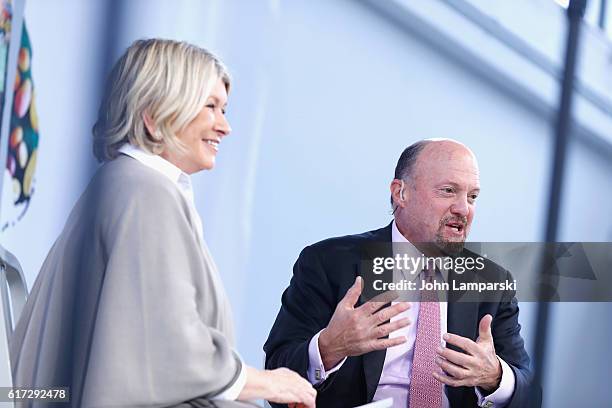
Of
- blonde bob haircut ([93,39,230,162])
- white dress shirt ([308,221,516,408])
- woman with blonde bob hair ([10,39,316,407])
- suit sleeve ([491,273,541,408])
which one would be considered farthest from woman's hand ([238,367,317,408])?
suit sleeve ([491,273,541,408])

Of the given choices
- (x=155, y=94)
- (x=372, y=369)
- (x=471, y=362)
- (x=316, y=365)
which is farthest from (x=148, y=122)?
(x=471, y=362)

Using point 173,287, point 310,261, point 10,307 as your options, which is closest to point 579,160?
point 310,261

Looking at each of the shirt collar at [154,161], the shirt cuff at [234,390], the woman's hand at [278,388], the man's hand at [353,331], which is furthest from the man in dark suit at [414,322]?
the shirt collar at [154,161]

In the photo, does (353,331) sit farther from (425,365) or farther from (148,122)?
(148,122)

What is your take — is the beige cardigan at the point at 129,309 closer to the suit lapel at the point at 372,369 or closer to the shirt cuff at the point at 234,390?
the shirt cuff at the point at 234,390

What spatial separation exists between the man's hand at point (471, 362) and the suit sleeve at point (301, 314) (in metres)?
0.31

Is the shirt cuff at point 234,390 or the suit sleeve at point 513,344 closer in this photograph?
the shirt cuff at point 234,390

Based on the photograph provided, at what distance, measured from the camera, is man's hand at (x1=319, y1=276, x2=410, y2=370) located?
2498 millimetres

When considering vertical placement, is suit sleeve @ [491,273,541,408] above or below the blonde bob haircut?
below

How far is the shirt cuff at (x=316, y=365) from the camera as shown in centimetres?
254

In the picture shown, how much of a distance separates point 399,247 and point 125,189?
0.81 meters

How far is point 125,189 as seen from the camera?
2.21 meters

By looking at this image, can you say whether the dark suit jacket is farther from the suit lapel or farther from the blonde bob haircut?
the blonde bob haircut

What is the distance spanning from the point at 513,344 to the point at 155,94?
1.15 metres
